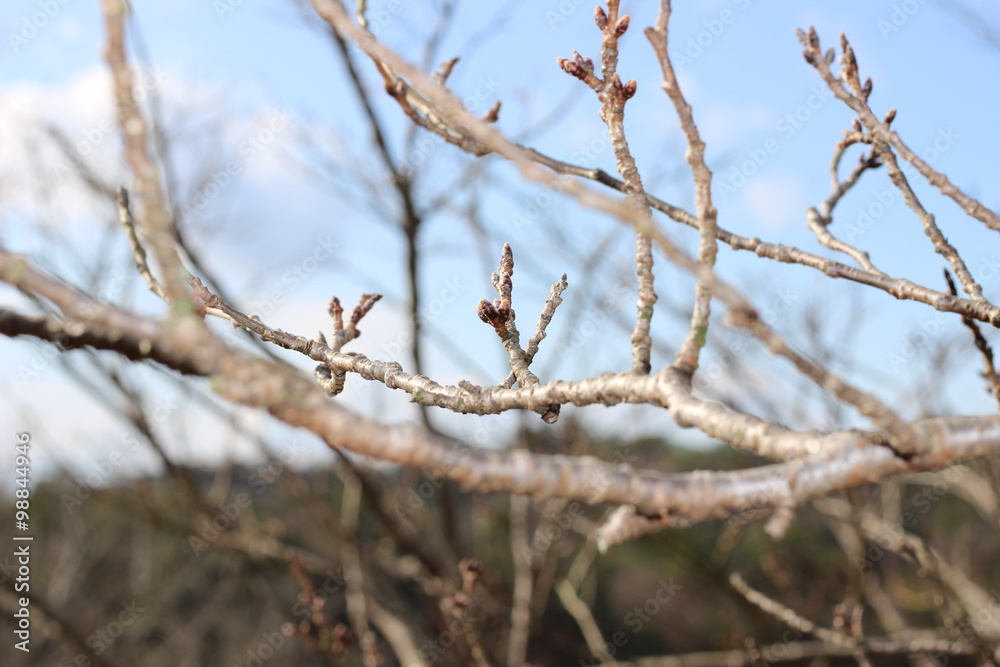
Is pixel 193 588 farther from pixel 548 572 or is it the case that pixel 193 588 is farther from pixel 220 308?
pixel 220 308

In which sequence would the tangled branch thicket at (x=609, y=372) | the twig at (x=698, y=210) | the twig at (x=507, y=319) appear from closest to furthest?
the tangled branch thicket at (x=609, y=372) → the twig at (x=698, y=210) → the twig at (x=507, y=319)

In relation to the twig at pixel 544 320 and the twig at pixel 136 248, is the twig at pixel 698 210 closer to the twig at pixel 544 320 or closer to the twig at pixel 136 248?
the twig at pixel 544 320

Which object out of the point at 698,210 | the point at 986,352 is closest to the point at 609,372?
the point at 698,210

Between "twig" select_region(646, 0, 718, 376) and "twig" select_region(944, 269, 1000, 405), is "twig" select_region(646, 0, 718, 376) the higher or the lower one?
the lower one

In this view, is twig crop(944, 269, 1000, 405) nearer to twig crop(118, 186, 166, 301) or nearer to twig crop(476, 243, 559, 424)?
twig crop(476, 243, 559, 424)

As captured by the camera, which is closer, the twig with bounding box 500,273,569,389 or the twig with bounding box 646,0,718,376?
the twig with bounding box 646,0,718,376

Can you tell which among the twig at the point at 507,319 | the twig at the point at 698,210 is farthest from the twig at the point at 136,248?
the twig at the point at 698,210

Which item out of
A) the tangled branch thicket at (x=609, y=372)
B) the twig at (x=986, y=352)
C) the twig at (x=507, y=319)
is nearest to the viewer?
the tangled branch thicket at (x=609, y=372)

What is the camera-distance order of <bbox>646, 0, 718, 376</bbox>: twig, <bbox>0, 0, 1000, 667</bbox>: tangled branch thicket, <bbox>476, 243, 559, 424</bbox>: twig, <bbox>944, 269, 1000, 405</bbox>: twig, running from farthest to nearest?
<bbox>944, 269, 1000, 405</bbox>: twig < <bbox>476, 243, 559, 424</bbox>: twig < <bbox>646, 0, 718, 376</bbox>: twig < <bbox>0, 0, 1000, 667</bbox>: tangled branch thicket

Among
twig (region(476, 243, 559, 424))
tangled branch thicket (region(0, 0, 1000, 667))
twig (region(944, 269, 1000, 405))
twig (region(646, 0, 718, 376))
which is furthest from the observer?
twig (region(944, 269, 1000, 405))

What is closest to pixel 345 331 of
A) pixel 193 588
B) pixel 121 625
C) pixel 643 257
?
pixel 643 257

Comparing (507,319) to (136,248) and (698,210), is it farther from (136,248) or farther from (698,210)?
(136,248)

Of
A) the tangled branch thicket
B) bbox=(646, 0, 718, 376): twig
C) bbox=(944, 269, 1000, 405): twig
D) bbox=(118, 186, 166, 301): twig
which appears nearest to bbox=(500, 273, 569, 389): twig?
the tangled branch thicket

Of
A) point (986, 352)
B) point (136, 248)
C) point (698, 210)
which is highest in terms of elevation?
point (986, 352)
